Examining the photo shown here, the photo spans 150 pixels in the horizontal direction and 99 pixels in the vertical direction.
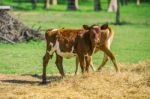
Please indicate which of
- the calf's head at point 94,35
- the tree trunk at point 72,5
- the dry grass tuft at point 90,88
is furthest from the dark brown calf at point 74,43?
the tree trunk at point 72,5

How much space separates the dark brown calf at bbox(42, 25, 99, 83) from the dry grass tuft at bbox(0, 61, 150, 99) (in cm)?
60

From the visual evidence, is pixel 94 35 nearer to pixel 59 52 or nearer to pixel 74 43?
pixel 74 43

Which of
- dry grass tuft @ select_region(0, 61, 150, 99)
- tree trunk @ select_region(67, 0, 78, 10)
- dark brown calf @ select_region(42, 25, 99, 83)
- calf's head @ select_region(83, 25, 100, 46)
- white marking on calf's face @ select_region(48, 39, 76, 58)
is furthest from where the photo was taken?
tree trunk @ select_region(67, 0, 78, 10)

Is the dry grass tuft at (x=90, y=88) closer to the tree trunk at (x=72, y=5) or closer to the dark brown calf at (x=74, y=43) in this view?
the dark brown calf at (x=74, y=43)

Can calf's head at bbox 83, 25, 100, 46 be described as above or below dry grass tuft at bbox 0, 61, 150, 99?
above

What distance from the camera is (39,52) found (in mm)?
21625

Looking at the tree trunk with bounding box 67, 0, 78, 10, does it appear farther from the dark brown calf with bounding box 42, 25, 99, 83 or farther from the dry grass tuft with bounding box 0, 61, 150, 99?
the dry grass tuft with bounding box 0, 61, 150, 99

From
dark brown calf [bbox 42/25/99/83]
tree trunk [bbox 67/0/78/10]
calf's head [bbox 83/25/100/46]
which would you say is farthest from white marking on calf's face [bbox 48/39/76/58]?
tree trunk [bbox 67/0/78/10]

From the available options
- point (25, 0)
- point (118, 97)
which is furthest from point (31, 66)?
point (25, 0)

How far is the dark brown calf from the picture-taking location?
47.1ft

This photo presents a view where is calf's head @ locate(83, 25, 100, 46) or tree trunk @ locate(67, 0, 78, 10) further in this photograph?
tree trunk @ locate(67, 0, 78, 10)

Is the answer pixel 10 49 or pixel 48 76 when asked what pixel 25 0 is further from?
pixel 48 76

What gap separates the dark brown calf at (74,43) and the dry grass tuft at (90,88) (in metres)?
0.60

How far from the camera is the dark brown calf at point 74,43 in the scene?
14.4 metres
